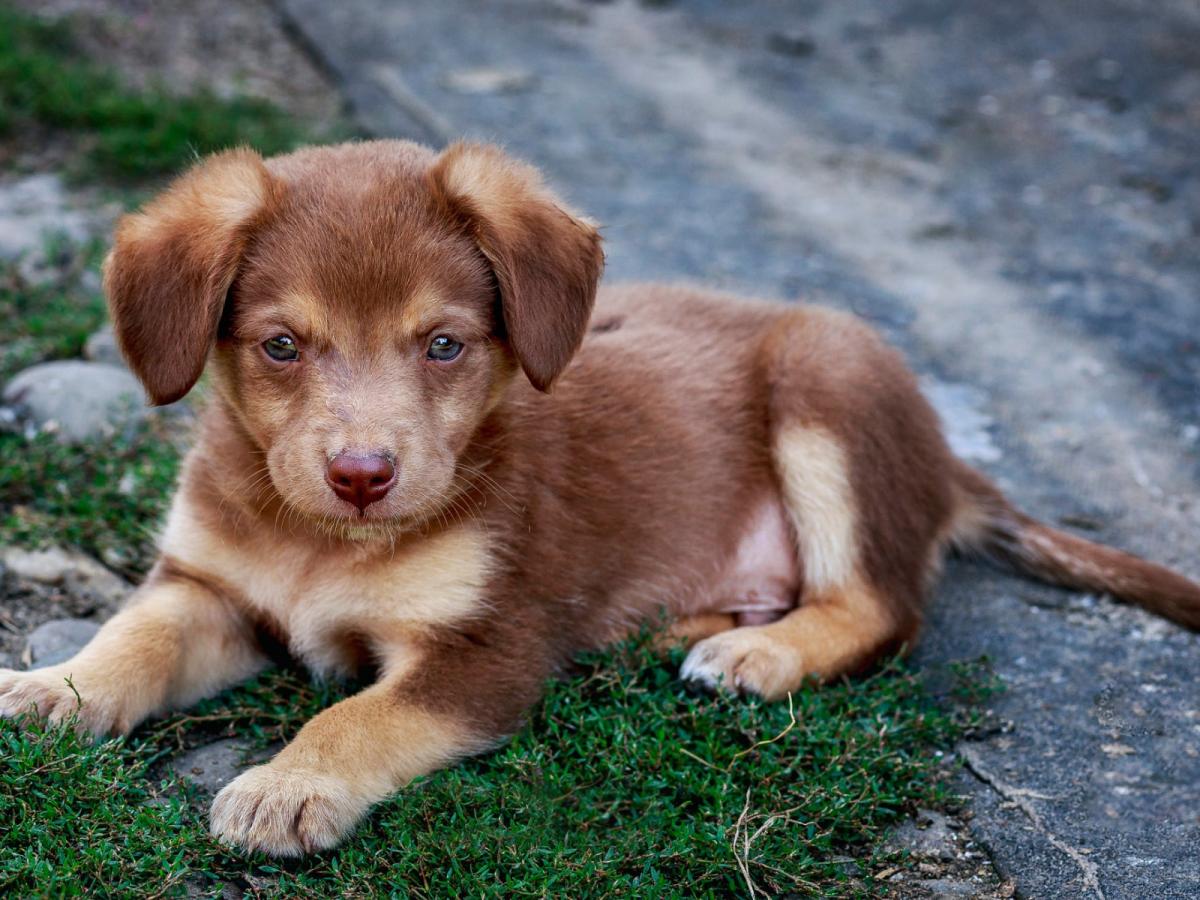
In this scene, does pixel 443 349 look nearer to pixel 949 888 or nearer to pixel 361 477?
pixel 361 477

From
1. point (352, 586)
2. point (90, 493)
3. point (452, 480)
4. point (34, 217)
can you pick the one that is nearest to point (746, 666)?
point (452, 480)

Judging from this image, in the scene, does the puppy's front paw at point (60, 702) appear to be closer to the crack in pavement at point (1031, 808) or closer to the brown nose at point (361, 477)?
the brown nose at point (361, 477)

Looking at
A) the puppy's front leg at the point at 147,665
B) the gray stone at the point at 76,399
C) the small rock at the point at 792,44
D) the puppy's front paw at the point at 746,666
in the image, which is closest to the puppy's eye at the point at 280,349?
the puppy's front leg at the point at 147,665

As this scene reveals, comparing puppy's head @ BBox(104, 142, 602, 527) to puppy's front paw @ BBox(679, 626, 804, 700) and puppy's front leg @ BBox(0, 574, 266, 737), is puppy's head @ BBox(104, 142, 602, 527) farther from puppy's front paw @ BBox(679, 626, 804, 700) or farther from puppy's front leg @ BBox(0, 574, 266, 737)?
puppy's front paw @ BBox(679, 626, 804, 700)

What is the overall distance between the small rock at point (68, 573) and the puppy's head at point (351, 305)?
1119 millimetres

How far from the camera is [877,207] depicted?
25.0 ft

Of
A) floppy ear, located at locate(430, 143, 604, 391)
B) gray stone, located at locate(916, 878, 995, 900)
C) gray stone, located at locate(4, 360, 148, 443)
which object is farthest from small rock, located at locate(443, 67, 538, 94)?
gray stone, located at locate(916, 878, 995, 900)

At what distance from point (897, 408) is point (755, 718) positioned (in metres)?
1.26

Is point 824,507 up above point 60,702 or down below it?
above

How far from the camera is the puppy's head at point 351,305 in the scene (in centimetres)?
333

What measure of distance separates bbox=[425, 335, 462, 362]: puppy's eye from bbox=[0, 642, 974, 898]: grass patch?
1.03m

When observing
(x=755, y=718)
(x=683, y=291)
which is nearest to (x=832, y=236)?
(x=683, y=291)

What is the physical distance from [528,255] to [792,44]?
6.83 meters

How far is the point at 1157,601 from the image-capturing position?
4.50m
